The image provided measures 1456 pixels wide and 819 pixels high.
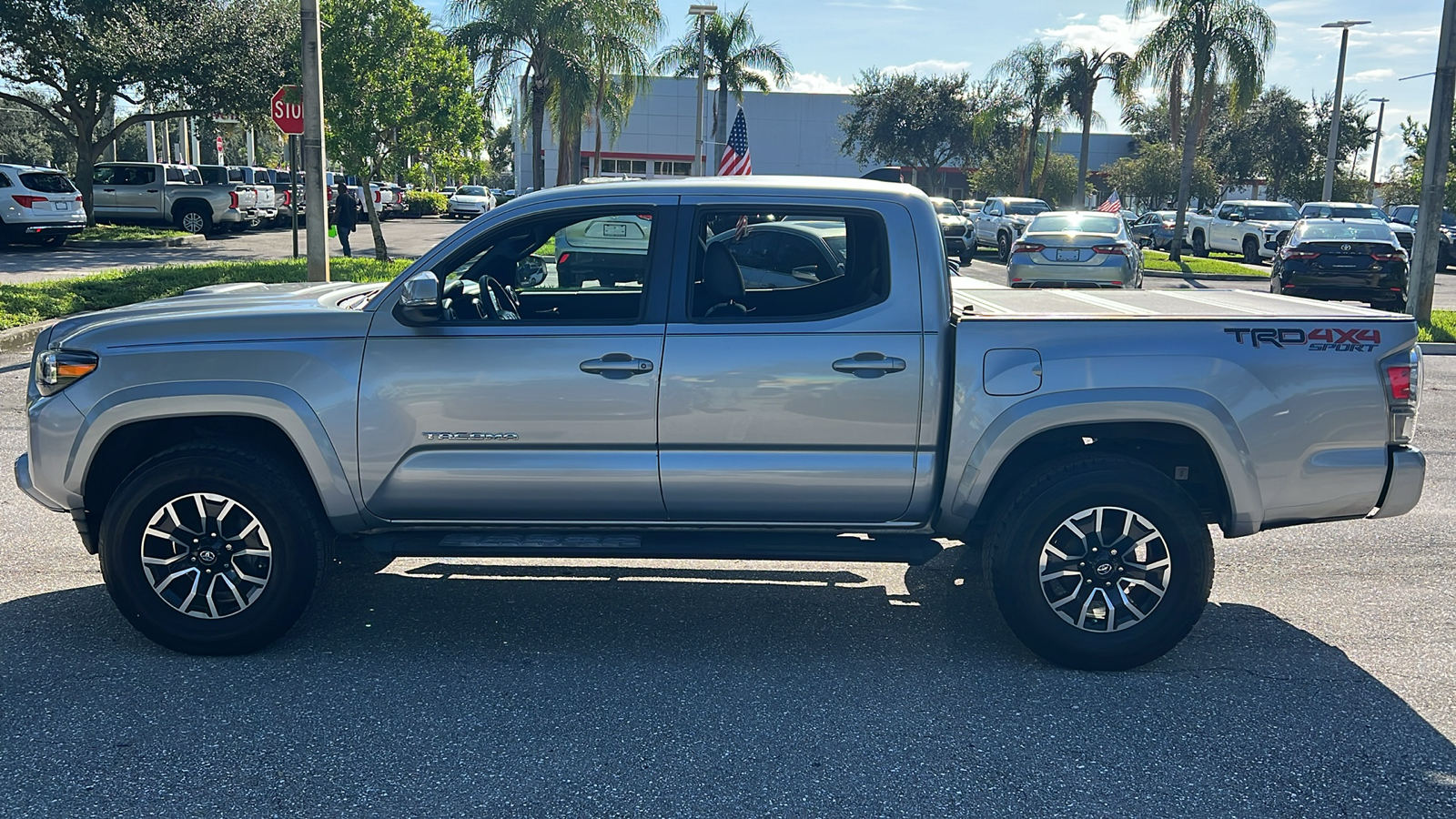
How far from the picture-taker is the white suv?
2497 cm

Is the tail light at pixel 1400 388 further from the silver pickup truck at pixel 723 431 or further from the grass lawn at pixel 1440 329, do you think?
the grass lawn at pixel 1440 329

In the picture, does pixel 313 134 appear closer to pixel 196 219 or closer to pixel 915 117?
pixel 196 219

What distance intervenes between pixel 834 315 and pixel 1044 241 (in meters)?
13.6

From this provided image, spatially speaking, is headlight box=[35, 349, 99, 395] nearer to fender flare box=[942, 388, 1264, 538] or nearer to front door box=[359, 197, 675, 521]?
front door box=[359, 197, 675, 521]

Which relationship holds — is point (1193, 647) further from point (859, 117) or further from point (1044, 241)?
point (859, 117)

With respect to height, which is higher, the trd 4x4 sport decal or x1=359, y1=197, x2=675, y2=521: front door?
the trd 4x4 sport decal

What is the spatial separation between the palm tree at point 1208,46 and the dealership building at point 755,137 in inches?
1389

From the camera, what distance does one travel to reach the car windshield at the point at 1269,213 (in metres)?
34.2

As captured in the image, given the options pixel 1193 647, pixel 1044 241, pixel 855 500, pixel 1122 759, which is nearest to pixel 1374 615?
pixel 1193 647

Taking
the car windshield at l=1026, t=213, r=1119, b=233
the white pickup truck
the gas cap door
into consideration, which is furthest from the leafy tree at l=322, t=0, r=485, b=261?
the white pickup truck

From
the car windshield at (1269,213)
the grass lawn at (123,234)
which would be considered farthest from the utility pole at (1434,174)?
the grass lawn at (123,234)

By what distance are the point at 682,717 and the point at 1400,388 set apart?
117 inches

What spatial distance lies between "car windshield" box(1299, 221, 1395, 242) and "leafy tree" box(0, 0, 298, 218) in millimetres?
24465

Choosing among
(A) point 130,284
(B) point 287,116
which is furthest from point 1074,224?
(A) point 130,284
